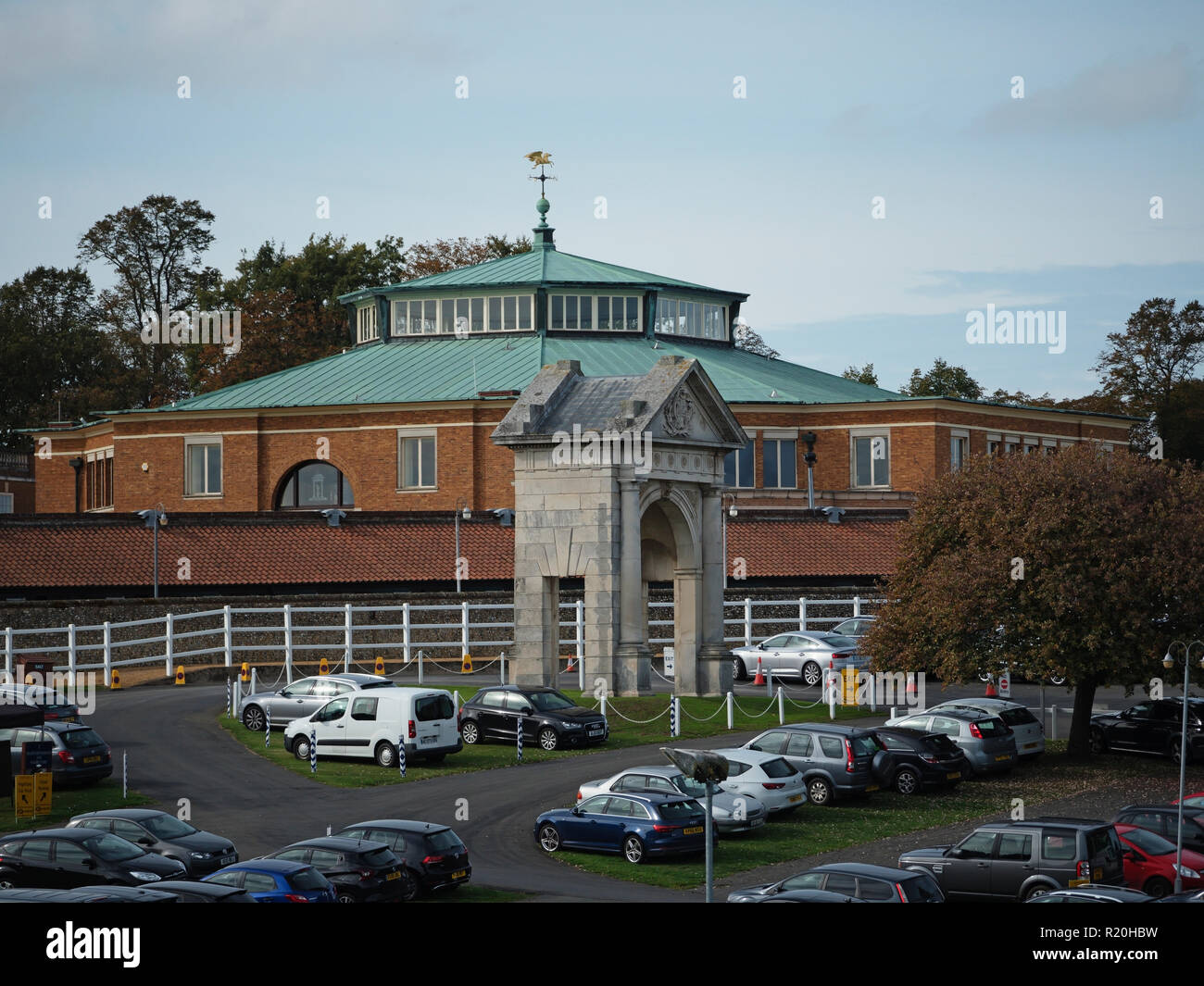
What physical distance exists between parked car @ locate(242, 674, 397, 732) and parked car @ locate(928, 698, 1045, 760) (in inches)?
510

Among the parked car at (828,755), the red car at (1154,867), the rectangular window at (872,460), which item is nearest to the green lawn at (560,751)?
the parked car at (828,755)

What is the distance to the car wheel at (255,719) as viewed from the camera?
131ft

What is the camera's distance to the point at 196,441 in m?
71.8

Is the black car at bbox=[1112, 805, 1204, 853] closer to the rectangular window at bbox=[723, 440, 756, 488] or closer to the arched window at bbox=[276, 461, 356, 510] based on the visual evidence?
the rectangular window at bbox=[723, 440, 756, 488]

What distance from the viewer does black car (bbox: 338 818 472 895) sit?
970 inches

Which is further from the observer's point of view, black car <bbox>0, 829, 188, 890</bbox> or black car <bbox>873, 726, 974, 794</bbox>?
black car <bbox>873, 726, 974, 794</bbox>

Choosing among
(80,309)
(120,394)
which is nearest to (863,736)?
(120,394)

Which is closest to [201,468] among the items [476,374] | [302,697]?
[476,374]

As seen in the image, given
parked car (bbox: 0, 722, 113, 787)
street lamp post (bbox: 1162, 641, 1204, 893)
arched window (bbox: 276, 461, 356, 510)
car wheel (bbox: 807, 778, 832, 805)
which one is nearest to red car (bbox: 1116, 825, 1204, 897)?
street lamp post (bbox: 1162, 641, 1204, 893)

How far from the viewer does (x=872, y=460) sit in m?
70.7

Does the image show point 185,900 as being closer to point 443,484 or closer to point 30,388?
point 443,484

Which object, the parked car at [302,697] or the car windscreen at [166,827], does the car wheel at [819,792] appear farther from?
the car windscreen at [166,827]

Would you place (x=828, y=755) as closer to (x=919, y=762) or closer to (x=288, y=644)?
(x=919, y=762)

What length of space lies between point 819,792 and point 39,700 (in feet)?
60.5
